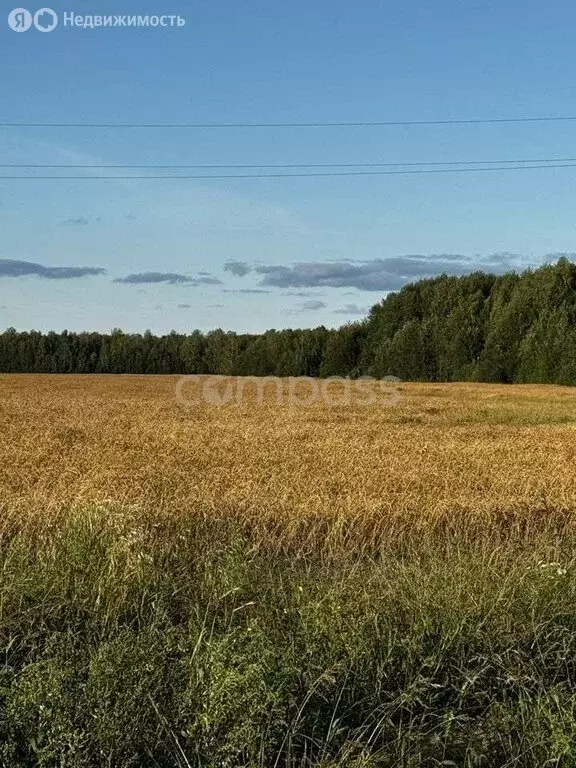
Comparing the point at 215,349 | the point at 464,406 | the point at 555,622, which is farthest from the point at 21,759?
the point at 215,349

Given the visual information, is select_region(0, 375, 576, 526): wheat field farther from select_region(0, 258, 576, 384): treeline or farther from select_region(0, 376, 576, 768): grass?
select_region(0, 258, 576, 384): treeline

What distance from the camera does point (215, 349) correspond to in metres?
114

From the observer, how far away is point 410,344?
270 ft

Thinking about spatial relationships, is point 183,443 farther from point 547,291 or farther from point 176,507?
point 547,291

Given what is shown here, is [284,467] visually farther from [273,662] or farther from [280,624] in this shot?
[273,662]

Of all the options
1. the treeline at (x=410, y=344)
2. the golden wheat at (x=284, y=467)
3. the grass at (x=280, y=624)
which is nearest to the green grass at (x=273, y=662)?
the grass at (x=280, y=624)

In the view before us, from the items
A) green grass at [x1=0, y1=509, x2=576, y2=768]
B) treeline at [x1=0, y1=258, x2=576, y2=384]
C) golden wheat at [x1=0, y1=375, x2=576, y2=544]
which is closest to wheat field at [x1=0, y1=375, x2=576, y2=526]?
golden wheat at [x1=0, y1=375, x2=576, y2=544]

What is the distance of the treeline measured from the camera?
237 feet

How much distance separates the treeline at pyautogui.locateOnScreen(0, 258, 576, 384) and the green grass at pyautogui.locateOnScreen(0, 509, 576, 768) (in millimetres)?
63198

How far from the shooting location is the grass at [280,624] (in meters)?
4.80

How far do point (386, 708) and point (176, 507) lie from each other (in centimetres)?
550

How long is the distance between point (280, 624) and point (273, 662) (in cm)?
105

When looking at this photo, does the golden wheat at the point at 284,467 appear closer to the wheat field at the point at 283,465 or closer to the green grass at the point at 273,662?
the wheat field at the point at 283,465

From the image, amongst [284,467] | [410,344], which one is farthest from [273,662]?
[410,344]
